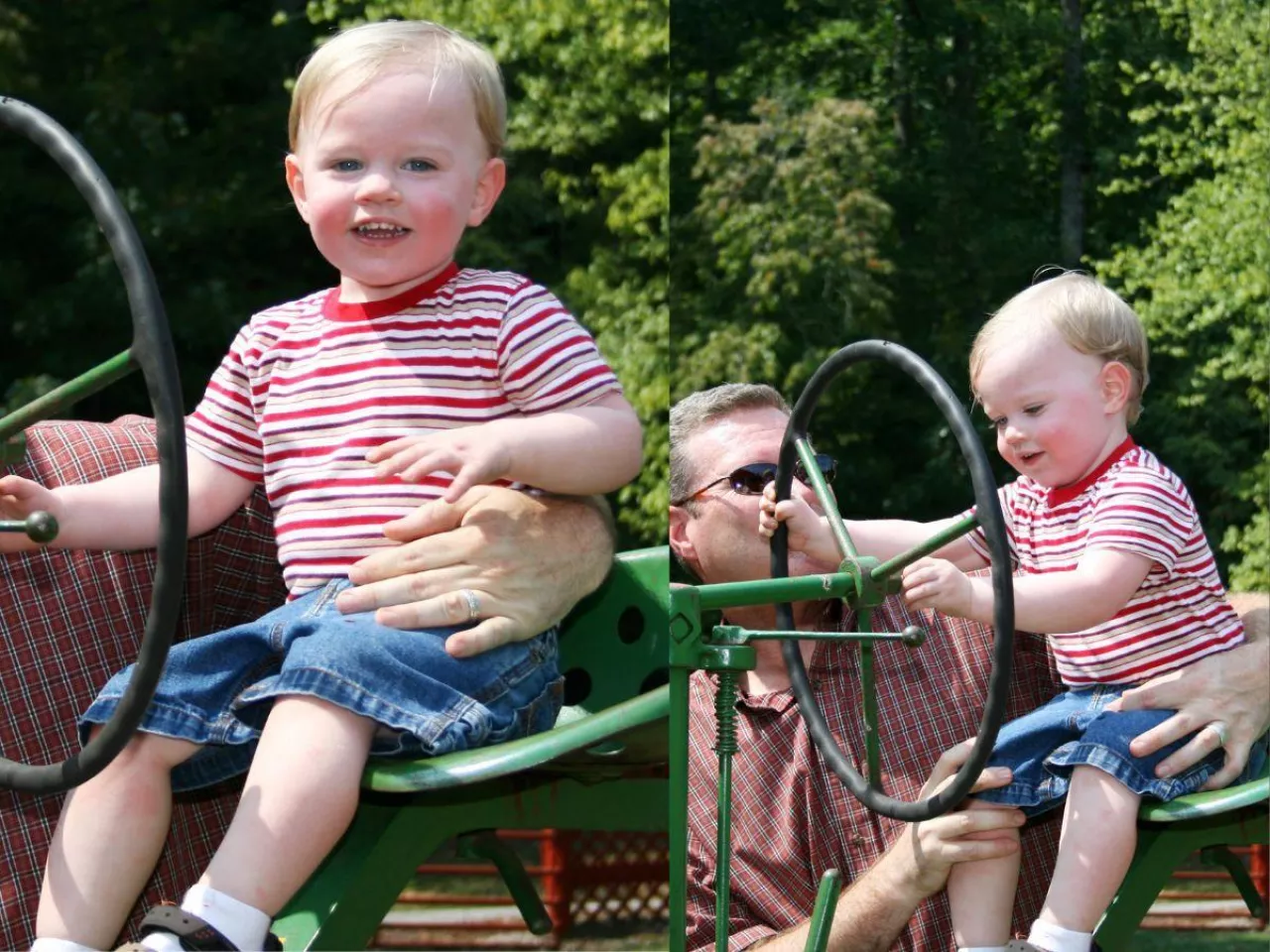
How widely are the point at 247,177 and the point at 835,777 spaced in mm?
1433

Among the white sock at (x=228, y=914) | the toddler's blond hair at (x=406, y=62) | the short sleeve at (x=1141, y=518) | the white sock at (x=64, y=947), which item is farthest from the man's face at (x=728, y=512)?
the white sock at (x=64, y=947)

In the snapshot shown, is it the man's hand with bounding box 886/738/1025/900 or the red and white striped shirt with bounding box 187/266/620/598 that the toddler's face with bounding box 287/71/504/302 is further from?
the man's hand with bounding box 886/738/1025/900

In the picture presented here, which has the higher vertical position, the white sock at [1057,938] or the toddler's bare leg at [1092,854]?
the toddler's bare leg at [1092,854]

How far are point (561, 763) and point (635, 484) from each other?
1.26 feet

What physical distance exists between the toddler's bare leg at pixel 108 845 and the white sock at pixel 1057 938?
94cm

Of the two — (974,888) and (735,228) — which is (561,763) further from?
(735,228)

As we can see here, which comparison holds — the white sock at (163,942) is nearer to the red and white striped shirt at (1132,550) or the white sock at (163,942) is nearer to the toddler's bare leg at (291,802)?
the toddler's bare leg at (291,802)

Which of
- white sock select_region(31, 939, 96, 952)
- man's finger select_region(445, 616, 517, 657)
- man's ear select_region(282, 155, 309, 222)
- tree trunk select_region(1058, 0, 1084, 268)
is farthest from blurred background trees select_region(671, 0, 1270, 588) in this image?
white sock select_region(31, 939, 96, 952)

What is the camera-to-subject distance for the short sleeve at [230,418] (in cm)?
198

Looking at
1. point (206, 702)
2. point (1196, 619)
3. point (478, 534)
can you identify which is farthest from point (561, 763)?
point (1196, 619)

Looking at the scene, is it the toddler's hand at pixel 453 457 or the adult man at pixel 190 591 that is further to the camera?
the adult man at pixel 190 591

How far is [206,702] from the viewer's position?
1783 millimetres

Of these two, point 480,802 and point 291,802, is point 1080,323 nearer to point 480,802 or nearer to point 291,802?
point 480,802

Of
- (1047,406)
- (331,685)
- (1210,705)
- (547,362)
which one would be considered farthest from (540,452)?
(1210,705)
